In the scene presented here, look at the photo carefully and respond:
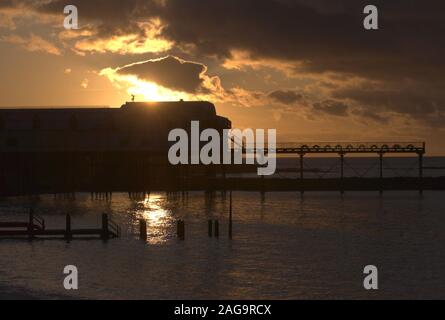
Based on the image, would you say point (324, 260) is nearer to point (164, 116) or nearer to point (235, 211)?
point (235, 211)

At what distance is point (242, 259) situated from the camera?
4497cm

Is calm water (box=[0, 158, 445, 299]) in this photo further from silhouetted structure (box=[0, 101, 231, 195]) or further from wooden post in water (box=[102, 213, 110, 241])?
silhouetted structure (box=[0, 101, 231, 195])

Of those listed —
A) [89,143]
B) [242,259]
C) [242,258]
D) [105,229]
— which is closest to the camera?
[242,259]

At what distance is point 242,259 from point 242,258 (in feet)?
1.44

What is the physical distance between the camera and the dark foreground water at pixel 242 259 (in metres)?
35.2

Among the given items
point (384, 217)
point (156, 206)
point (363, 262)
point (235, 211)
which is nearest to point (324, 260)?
point (363, 262)

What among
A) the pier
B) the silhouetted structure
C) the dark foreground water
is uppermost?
the silhouetted structure

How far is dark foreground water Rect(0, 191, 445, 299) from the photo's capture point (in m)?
35.2

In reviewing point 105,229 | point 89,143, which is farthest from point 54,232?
point 89,143

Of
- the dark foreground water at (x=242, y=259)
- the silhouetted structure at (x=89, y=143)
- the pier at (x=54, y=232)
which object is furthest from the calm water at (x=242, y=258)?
the silhouetted structure at (x=89, y=143)

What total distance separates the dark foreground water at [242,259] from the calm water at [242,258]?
0.21 feet

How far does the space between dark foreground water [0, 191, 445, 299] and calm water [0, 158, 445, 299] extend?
0.06 meters

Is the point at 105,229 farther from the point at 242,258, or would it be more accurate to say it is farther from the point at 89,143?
the point at 89,143

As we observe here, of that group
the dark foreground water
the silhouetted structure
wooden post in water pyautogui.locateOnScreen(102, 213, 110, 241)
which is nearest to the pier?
wooden post in water pyautogui.locateOnScreen(102, 213, 110, 241)
